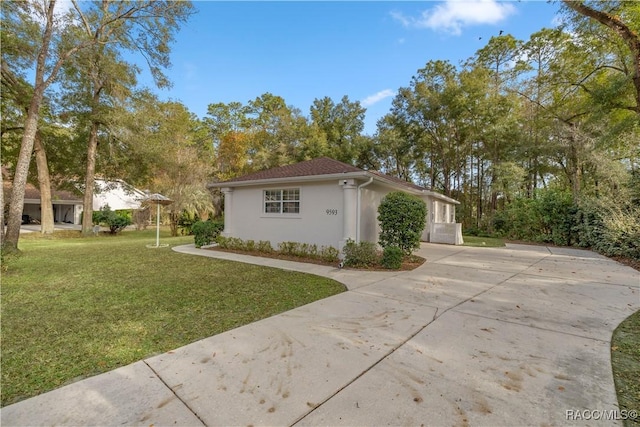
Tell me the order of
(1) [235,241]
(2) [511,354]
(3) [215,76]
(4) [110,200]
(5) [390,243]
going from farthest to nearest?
(4) [110,200] < (3) [215,76] < (1) [235,241] < (5) [390,243] < (2) [511,354]

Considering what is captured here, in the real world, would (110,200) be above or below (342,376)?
above

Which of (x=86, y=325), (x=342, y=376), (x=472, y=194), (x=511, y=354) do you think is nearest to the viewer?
(x=342, y=376)

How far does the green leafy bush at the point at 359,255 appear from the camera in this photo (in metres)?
7.91

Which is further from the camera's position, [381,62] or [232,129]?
[232,129]

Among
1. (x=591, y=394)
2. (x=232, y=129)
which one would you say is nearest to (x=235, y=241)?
(x=591, y=394)

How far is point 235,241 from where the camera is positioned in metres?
11.2

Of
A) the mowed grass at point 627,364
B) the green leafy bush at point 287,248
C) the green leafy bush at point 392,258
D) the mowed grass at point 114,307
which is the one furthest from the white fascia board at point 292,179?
the mowed grass at point 627,364

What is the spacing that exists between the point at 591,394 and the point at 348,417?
2055 millimetres

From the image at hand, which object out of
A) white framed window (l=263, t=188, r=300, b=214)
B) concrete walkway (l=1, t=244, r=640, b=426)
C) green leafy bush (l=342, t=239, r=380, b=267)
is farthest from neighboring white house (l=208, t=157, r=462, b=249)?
concrete walkway (l=1, t=244, r=640, b=426)

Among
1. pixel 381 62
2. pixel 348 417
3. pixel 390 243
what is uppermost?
pixel 381 62

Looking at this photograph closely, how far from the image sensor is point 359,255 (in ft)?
25.9

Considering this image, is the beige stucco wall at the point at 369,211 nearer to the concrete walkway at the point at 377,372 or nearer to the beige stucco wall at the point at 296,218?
the beige stucco wall at the point at 296,218

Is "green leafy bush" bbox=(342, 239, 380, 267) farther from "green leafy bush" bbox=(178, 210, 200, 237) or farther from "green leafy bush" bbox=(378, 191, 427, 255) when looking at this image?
"green leafy bush" bbox=(178, 210, 200, 237)

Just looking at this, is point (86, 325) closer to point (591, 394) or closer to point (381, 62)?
point (591, 394)
